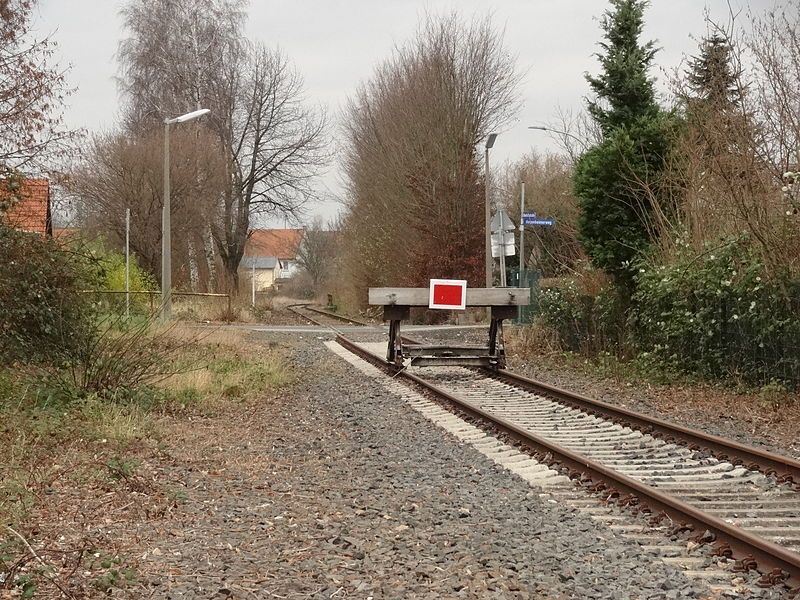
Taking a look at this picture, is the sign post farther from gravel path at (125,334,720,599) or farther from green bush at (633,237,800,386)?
gravel path at (125,334,720,599)

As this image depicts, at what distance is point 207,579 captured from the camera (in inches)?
204

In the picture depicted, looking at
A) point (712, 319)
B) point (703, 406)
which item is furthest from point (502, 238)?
point (703, 406)

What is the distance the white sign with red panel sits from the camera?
15.6 meters

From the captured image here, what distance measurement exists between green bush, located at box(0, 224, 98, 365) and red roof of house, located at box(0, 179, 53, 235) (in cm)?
48

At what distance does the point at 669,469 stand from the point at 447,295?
25.4 feet

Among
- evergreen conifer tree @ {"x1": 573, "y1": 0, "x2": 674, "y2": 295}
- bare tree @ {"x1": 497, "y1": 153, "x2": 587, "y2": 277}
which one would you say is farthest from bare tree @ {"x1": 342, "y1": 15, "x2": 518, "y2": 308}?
evergreen conifer tree @ {"x1": 573, "y1": 0, "x2": 674, "y2": 295}

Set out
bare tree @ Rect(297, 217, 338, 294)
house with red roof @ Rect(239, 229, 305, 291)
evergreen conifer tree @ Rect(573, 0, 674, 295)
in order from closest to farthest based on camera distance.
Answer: evergreen conifer tree @ Rect(573, 0, 674, 295) < house with red roof @ Rect(239, 229, 305, 291) < bare tree @ Rect(297, 217, 338, 294)

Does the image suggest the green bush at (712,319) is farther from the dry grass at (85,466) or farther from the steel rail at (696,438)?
the dry grass at (85,466)

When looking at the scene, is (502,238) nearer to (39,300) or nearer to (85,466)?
(39,300)

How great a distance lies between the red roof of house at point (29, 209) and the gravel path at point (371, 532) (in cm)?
407

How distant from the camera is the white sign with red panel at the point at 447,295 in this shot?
15586 millimetres

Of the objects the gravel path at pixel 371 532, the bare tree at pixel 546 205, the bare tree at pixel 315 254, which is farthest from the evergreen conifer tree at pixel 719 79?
the bare tree at pixel 315 254

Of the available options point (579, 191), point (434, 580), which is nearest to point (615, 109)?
point (579, 191)

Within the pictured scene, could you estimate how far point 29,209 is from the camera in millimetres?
13828
